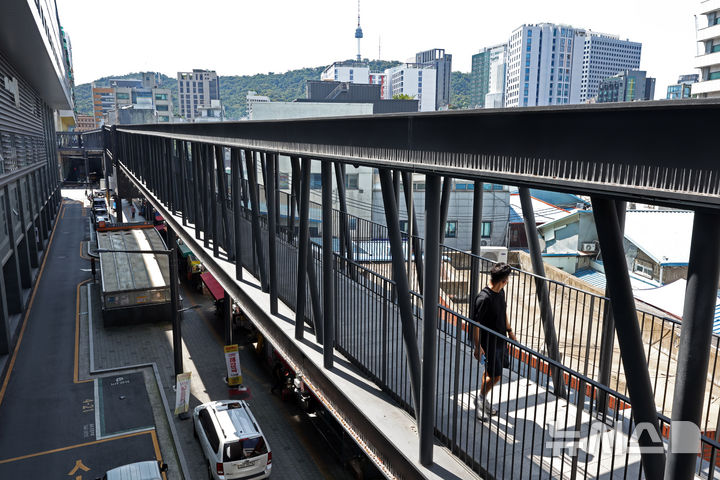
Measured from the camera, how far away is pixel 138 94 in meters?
169

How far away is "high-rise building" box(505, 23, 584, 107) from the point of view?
175625 millimetres

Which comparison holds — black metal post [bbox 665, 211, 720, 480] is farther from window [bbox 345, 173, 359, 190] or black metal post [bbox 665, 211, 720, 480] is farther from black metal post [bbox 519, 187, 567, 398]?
window [bbox 345, 173, 359, 190]

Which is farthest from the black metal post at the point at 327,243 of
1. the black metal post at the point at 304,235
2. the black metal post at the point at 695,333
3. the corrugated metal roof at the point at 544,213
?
the corrugated metal roof at the point at 544,213

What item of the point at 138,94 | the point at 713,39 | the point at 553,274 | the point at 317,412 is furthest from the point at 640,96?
the point at 317,412

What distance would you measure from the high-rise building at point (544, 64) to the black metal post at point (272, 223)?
176 meters

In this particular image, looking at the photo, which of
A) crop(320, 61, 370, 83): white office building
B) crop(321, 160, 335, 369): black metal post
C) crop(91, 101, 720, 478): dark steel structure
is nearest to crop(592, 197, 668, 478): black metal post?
crop(91, 101, 720, 478): dark steel structure

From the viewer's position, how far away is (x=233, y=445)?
1320cm

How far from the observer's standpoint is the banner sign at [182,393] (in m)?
16.3

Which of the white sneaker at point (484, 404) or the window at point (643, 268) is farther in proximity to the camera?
the window at point (643, 268)

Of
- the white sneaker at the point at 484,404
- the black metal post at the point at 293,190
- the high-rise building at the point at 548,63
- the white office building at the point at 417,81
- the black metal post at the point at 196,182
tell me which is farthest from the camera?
the white office building at the point at 417,81

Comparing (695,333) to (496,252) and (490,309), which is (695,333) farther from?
(496,252)

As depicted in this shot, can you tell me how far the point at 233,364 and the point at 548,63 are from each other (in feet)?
606

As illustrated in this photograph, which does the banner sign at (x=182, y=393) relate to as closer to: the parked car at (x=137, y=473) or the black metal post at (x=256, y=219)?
the parked car at (x=137, y=473)

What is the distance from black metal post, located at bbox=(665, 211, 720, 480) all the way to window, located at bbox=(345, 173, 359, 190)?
3441 cm
